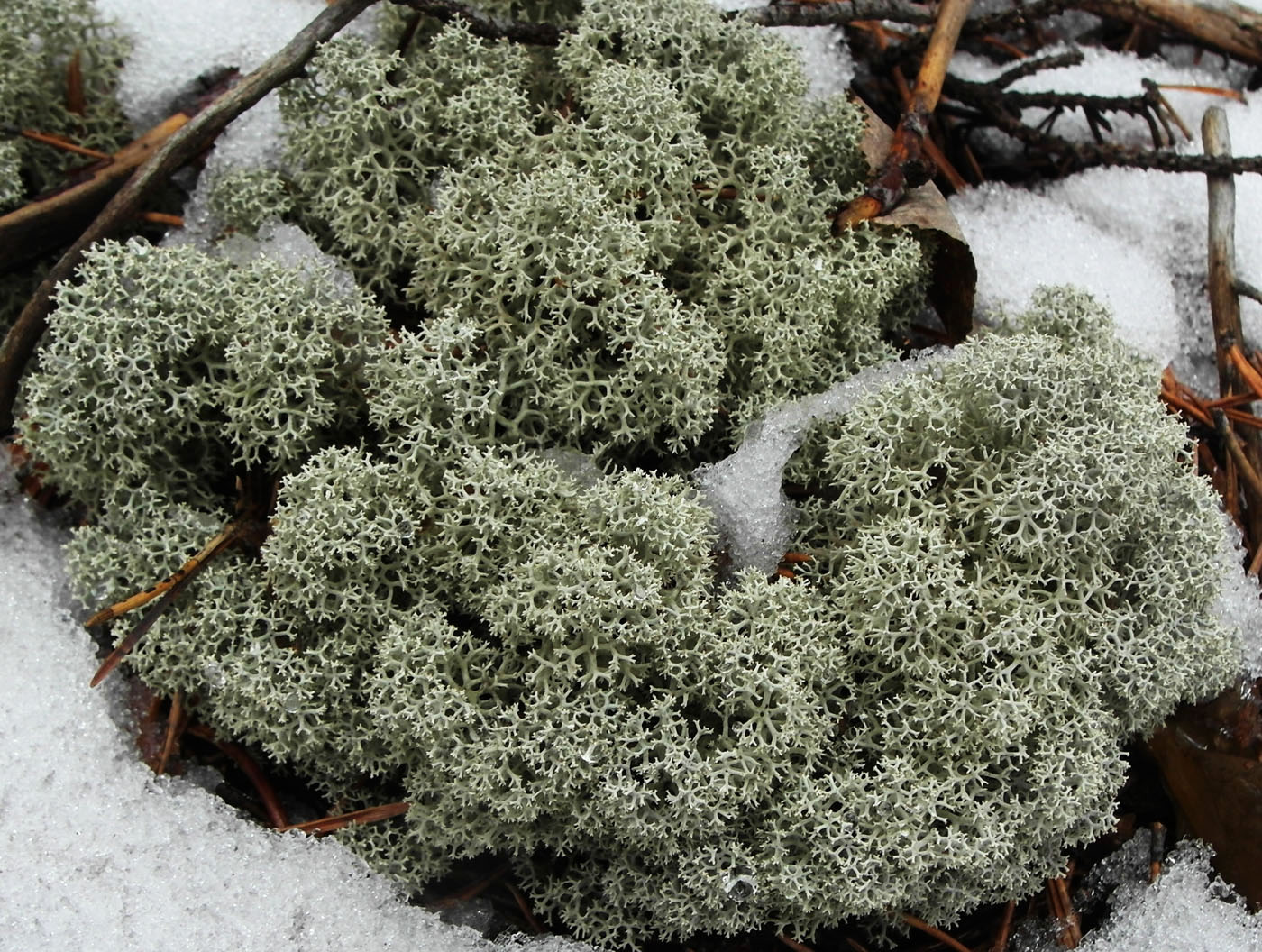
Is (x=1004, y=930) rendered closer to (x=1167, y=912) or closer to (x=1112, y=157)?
(x=1167, y=912)

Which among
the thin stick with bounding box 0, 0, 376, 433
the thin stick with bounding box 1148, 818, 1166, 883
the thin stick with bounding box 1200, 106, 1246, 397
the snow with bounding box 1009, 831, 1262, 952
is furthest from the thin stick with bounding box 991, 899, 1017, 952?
the thin stick with bounding box 0, 0, 376, 433

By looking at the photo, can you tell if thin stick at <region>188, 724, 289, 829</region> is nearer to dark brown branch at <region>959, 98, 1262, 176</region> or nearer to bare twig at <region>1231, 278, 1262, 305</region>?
dark brown branch at <region>959, 98, 1262, 176</region>

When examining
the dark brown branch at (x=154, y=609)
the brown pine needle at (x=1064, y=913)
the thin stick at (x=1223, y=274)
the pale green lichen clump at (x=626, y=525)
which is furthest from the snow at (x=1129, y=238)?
the dark brown branch at (x=154, y=609)

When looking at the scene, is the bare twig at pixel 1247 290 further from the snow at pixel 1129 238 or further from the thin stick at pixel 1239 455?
the thin stick at pixel 1239 455

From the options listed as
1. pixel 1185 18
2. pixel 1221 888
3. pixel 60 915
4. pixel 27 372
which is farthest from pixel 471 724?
pixel 1185 18

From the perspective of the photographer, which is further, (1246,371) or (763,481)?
(1246,371)

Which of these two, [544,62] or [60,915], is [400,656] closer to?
[60,915]

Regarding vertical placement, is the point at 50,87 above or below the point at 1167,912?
above

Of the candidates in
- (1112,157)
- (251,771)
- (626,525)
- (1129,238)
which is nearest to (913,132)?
(1112,157)
